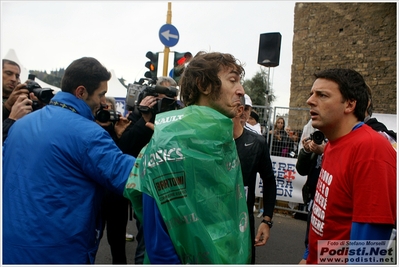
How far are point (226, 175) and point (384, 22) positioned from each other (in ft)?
36.5

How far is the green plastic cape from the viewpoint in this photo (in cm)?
125

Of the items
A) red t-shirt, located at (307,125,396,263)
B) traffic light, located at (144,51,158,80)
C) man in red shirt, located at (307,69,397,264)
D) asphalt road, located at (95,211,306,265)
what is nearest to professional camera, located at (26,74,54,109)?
man in red shirt, located at (307,69,397,264)

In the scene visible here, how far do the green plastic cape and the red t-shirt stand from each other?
66 cm

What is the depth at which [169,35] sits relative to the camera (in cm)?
702

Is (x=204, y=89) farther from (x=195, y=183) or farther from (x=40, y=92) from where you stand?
(x=40, y=92)

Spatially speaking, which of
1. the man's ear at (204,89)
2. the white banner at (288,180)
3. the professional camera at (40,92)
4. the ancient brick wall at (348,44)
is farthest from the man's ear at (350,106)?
the ancient brick wall at (348,44)

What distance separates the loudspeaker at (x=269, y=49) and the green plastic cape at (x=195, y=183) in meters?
6.06

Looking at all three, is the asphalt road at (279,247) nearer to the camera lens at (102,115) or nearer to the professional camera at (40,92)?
the camera lens at (102,115)

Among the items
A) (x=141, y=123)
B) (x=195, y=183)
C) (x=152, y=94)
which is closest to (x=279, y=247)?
(x=141, y=123)

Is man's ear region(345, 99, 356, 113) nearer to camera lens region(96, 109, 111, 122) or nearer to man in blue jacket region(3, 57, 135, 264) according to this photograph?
man in blue jacket region(3, 57, 135, 264)

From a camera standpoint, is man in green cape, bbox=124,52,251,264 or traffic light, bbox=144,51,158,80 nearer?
man in green cape, bbox=124,52,251,264

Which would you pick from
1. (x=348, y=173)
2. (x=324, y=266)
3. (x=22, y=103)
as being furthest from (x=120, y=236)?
(x=348, y=173)

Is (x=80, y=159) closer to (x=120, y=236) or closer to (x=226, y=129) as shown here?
(x=226, y=129)

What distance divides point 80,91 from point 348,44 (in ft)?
35.9
